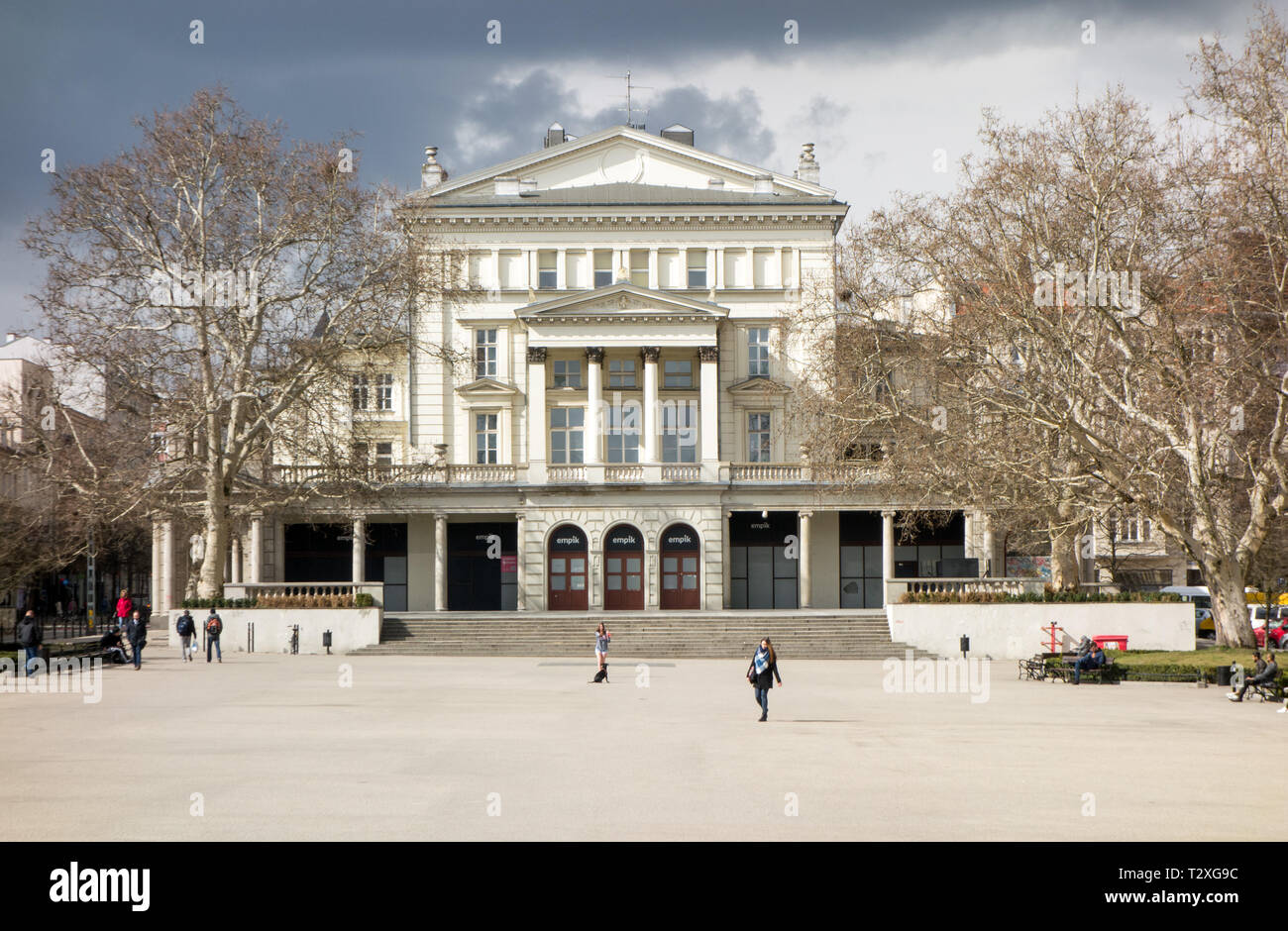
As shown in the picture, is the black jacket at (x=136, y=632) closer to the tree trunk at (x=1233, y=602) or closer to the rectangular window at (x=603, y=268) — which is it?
the rectangular window at (x=603, y=268)

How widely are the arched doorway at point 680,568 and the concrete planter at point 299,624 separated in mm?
15343

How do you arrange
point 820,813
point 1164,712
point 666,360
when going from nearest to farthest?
point 820,813 < point 1164,712 < point 666,360

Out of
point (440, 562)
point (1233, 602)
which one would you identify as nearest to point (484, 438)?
point (440, 562)

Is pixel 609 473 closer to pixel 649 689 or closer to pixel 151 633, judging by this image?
pixel 151 633

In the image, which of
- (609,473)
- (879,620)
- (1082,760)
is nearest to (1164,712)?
(1082,760)

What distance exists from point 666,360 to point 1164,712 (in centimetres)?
3501

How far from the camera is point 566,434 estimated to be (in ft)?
186

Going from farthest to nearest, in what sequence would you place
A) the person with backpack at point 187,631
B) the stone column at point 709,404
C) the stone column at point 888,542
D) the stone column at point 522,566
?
the stone column at point 709,404 < the stone column at point 522,566 < the stone column at point 888,542 < the person with backpack at point 187,631

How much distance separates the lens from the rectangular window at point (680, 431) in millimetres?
56219

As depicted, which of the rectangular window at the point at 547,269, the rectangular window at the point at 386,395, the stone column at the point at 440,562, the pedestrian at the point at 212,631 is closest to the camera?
the pedestrian at the point at 212,631

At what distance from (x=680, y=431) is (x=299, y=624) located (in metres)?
20.9

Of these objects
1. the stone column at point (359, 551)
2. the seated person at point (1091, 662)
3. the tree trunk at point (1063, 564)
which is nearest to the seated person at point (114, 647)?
the stone column at point (359, 551)

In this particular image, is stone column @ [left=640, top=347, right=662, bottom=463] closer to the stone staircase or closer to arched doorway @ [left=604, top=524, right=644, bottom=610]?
arched doorway @ [left=604, top=524, right=644, bottom=610]
